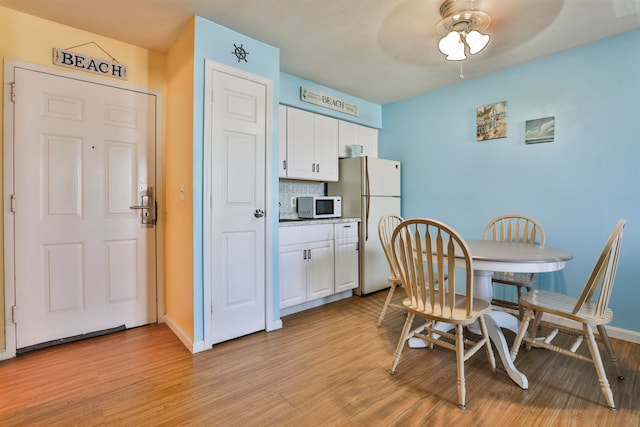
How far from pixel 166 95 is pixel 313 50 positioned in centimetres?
136

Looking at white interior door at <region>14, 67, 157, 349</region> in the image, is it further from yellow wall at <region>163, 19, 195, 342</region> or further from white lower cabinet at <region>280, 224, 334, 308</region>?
white lower cabinet at <region>280, 224, 334, 308</region>

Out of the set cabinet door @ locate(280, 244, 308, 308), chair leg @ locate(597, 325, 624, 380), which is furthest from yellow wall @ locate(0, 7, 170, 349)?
chair leg @ locate(597, 325, 624, 380)

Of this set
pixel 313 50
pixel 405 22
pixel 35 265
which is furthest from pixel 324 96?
pixel 35 265

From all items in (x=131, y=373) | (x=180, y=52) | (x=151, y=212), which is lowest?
(x=131, y=373)

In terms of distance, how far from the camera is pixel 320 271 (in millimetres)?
3139

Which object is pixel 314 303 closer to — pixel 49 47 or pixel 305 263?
pixel 305 263

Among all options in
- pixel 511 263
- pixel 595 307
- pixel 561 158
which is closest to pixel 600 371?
pixel 595 307

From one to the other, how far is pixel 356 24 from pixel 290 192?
1.85 meters

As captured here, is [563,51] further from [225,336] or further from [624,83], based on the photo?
[225,336]

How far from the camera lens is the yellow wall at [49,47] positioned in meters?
2.10

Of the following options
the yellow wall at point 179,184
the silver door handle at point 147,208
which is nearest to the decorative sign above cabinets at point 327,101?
the yellow wall at point 179,184

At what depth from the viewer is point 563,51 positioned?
271 cm

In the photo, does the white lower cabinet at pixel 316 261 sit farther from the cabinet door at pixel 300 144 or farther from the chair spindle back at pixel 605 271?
the chair spindle back at pixel 605 271

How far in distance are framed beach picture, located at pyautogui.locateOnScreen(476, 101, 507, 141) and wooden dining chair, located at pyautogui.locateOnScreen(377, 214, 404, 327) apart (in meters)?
1.29
